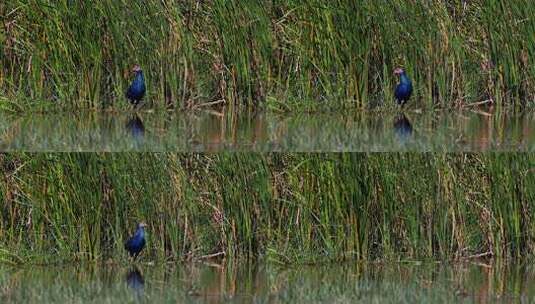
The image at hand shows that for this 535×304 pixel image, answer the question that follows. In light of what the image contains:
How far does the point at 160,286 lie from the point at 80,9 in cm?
299

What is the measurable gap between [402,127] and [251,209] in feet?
3.48

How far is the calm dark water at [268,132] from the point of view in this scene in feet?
30.1

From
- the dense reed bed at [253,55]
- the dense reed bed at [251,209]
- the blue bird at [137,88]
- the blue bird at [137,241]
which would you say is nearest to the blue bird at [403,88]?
the dense reed bed at [253,55]

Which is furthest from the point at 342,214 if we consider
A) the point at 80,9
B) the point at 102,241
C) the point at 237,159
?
the point at 80,9

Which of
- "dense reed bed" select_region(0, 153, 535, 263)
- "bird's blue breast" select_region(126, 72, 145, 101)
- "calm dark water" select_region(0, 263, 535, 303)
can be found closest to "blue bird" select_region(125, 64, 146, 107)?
"bird's blue breast" select_region(126, 72, 145, 101)

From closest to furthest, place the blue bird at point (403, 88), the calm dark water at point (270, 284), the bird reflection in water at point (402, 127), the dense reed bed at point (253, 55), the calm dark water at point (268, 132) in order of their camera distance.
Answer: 1. the calm dark water at point (270, 284)
2. the calm dark water at point (268, 132)
3. the bird reflection in water at point (402, 127)
4. the blue bird at point (403, 88)
5. the dense reed bed at point (253, 55)

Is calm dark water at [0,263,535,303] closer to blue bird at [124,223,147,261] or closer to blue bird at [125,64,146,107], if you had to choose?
blue bird at [124,223,147,261]

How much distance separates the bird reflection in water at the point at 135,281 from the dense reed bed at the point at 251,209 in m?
0.20

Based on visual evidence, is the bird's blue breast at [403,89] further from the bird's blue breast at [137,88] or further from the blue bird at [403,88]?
the bird's blue breast at [137,88]

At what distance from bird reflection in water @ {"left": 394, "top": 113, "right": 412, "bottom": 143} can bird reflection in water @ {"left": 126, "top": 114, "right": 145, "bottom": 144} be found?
1473mm

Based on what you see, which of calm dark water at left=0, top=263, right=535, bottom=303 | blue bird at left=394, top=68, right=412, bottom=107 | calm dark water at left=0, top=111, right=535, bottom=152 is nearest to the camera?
calm dark water at left=0, top=263, right=535, bottom=303

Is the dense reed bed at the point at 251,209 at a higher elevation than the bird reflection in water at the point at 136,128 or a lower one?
lower

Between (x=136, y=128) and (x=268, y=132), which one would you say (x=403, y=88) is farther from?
(x=136, y=128)

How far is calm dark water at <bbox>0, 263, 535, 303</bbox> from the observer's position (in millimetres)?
8656
